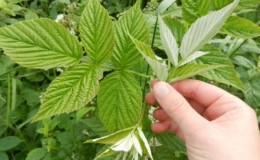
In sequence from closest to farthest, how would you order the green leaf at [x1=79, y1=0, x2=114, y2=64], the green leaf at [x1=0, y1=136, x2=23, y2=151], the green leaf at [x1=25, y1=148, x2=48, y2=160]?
the green leaf at [x1=79, y1=0, x2=114, y2=64], the green leaf at [x1=25, y1=148, x2=48, y2=160], the green leaf at [x1=0, y1=136, x2=23, y2=151]

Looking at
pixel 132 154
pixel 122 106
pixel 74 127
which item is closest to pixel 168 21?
pixel 122 106

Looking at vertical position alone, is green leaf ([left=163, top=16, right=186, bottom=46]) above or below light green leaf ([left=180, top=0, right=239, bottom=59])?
below

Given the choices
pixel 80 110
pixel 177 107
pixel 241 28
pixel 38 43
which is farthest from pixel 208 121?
pixel 80 110

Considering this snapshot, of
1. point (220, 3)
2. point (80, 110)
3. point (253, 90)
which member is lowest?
point (253, 90)

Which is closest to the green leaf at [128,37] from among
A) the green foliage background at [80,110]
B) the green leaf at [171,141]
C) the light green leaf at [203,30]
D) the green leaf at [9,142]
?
the green foliage background at [80,110]

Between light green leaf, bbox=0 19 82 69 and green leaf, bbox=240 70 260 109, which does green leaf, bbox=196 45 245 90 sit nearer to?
light green leaf, bbox=0 19 82 69

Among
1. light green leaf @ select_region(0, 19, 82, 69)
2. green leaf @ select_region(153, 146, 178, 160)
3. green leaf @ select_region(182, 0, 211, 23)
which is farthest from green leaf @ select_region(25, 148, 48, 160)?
green leaf @ select_region(182, 0, 211, 23)

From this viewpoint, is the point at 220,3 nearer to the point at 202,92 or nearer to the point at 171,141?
the point at 202,92

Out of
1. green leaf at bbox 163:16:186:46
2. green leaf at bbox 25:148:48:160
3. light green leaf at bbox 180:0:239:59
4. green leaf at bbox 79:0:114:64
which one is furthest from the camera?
green leaf at bbox 25:148:48:160

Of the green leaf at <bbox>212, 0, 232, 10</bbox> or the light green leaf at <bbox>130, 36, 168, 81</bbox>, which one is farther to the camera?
the green leaf at <bbox>212, 0, 232, 10</bbox>
